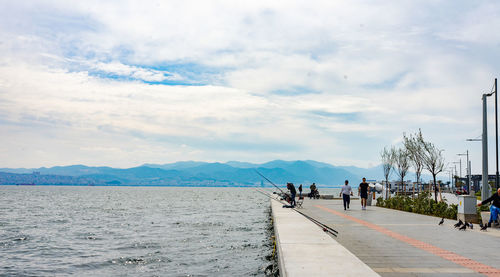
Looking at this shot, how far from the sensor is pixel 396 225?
17906mm

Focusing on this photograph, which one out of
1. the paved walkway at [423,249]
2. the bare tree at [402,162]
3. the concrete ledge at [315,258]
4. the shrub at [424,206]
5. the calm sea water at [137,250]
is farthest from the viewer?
the bare tree at [402,162]

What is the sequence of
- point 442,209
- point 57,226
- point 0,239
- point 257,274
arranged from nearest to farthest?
point 257,274 < point 442,209 < point 0,239 < point 57,226

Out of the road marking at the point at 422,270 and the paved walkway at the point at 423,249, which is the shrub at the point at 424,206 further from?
the road marking at the point at 422,270

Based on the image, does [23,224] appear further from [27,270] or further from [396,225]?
[396,225]

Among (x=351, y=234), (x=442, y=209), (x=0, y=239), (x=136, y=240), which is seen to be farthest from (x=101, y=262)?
(x=442, y=209)

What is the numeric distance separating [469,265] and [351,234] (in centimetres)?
560

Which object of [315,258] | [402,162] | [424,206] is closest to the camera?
[315,258]

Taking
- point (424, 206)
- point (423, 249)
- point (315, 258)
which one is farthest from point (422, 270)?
point (424, 206)

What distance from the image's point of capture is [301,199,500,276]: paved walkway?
905cm

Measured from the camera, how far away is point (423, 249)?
1155cm

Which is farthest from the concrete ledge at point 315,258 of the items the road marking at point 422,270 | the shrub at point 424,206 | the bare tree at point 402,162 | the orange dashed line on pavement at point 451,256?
the bare tree at point 402,162

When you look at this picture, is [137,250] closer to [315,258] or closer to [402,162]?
[315,258]

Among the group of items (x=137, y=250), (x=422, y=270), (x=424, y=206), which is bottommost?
(x=137, y=250)

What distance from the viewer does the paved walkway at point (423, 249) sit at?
905 centimetres
